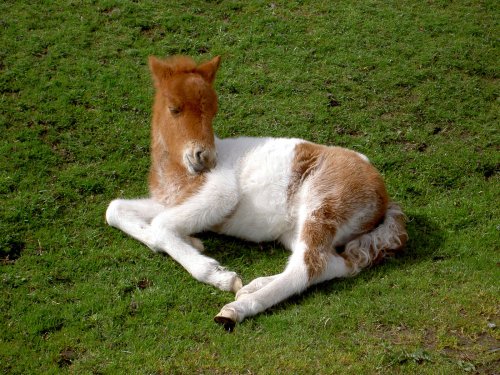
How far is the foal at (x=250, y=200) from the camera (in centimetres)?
669

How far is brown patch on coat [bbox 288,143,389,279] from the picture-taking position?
6.59 metres

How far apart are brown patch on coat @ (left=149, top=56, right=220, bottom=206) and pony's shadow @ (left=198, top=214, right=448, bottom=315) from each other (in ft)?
2.40

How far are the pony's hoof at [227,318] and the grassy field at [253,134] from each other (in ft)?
0.27

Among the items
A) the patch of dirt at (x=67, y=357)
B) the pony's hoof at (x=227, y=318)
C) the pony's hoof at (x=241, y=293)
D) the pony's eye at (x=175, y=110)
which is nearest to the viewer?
the patch of dirt at (x=67, y=357)

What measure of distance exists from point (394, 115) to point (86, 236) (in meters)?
5.39

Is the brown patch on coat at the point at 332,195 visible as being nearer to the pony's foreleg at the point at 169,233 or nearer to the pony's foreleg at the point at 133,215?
the pony's foreleg at the point at 169,233

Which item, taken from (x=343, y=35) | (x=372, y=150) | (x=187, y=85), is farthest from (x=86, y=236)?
(x=343, y=35)

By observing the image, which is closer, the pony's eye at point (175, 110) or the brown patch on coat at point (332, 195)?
the brown patch on coat at point (332, 195)

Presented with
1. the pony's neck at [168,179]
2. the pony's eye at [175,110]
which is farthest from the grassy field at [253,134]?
the pony's eye at [175,110]

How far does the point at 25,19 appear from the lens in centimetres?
1148

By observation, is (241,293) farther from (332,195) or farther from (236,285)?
(332,195)

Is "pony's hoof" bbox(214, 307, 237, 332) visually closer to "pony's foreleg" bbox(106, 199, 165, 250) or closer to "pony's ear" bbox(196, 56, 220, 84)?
"pony's foreleg" bbox(106, 199, 165, 250)

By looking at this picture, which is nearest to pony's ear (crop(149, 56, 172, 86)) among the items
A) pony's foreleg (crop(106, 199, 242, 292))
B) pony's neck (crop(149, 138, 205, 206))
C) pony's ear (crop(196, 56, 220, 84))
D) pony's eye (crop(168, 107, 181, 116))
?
pony's ear (crop(196, 56, 220, 84))

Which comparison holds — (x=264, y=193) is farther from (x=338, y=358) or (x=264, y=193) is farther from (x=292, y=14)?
(x=292, y=14)
